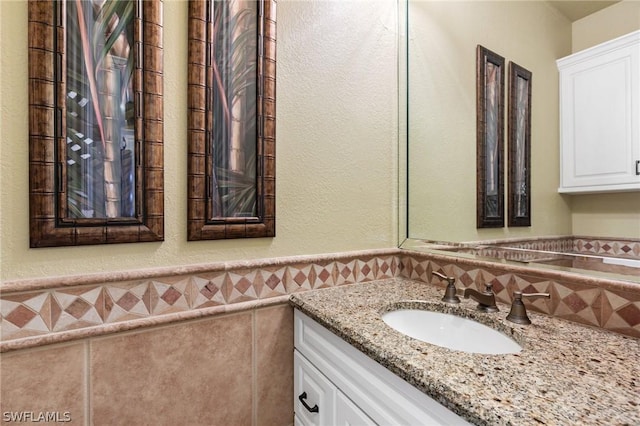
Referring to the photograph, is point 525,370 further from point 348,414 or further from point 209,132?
point 209,132

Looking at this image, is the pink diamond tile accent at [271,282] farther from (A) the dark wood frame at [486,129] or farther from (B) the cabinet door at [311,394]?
(A) the dark wood frame at [486,129]

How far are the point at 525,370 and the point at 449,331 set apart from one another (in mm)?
357

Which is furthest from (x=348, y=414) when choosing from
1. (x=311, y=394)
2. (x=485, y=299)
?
(x=485, y=299)

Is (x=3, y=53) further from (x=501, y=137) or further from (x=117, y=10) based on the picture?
(x=501, y=137)

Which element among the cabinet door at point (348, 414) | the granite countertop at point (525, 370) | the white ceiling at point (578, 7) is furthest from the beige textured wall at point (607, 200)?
the cabinet door at point (348, 414)

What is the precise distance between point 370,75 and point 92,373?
4.36 ft

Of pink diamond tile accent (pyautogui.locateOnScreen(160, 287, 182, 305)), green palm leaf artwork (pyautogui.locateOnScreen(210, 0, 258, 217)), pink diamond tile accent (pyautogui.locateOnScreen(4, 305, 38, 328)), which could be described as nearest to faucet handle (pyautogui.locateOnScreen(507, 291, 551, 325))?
green palm leaf artwork (pyautogui.locateOnScreen(210, 0, 258, 217))

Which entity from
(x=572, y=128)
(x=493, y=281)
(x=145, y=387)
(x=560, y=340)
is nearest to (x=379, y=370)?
(x=560, y=340)

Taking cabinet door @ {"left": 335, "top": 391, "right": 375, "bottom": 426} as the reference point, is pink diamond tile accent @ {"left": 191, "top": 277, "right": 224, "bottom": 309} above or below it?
above

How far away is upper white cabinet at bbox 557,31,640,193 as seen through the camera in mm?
690

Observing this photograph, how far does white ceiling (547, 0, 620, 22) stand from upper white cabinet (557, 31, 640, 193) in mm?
96

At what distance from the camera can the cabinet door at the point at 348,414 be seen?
0.73 meters

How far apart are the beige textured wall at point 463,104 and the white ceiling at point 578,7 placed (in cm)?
2

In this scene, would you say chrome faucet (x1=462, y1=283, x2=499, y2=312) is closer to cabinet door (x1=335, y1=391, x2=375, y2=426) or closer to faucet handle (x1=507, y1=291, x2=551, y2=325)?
faucet handle (x1=507, y1=291, x2=551, y2=325)
